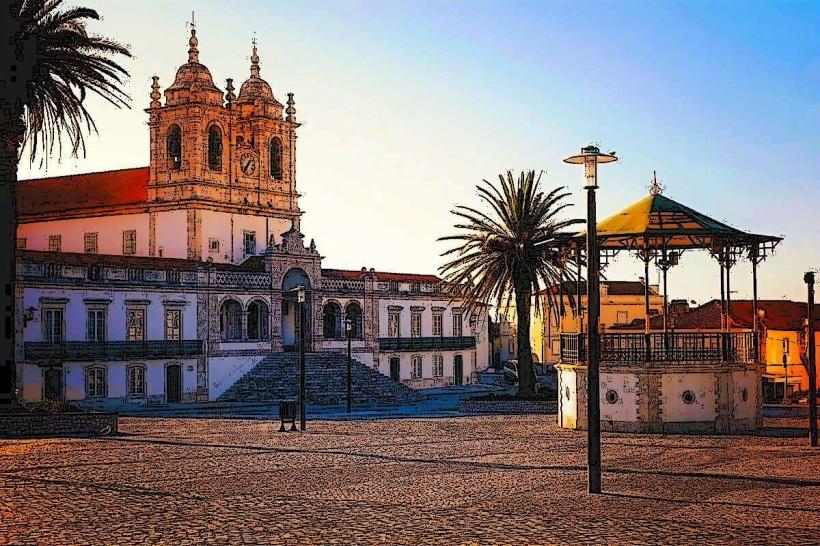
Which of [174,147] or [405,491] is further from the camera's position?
[174,147]

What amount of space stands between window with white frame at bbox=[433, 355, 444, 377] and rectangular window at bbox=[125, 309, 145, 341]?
872 inches

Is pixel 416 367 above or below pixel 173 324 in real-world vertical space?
below

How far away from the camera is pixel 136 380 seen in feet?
170

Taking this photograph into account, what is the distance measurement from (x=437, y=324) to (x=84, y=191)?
22403mm

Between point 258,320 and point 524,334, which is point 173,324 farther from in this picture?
point 524,334

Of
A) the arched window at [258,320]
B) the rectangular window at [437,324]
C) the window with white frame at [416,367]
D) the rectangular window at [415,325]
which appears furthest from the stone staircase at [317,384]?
the rectangular window at [437,324]

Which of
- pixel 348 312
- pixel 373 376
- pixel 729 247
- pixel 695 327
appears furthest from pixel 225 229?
pixel 729 247

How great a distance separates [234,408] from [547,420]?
55.6 ft

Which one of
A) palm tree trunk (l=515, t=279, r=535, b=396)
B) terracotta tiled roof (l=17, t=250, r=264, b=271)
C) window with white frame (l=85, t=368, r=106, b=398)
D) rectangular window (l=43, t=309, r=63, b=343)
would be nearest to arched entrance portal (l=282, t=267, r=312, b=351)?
terracotta tiled roof (l=17, t=250, r=264, b=271)

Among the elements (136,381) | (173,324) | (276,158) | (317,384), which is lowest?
(317,384)

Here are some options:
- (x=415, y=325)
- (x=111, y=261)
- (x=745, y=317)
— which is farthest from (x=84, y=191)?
(x=745, y=317)

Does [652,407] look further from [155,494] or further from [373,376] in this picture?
[373,376]

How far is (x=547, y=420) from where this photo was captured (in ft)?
122

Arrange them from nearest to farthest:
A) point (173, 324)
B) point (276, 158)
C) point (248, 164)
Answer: point (173, 324), point (248, 164), point (276, 158)
